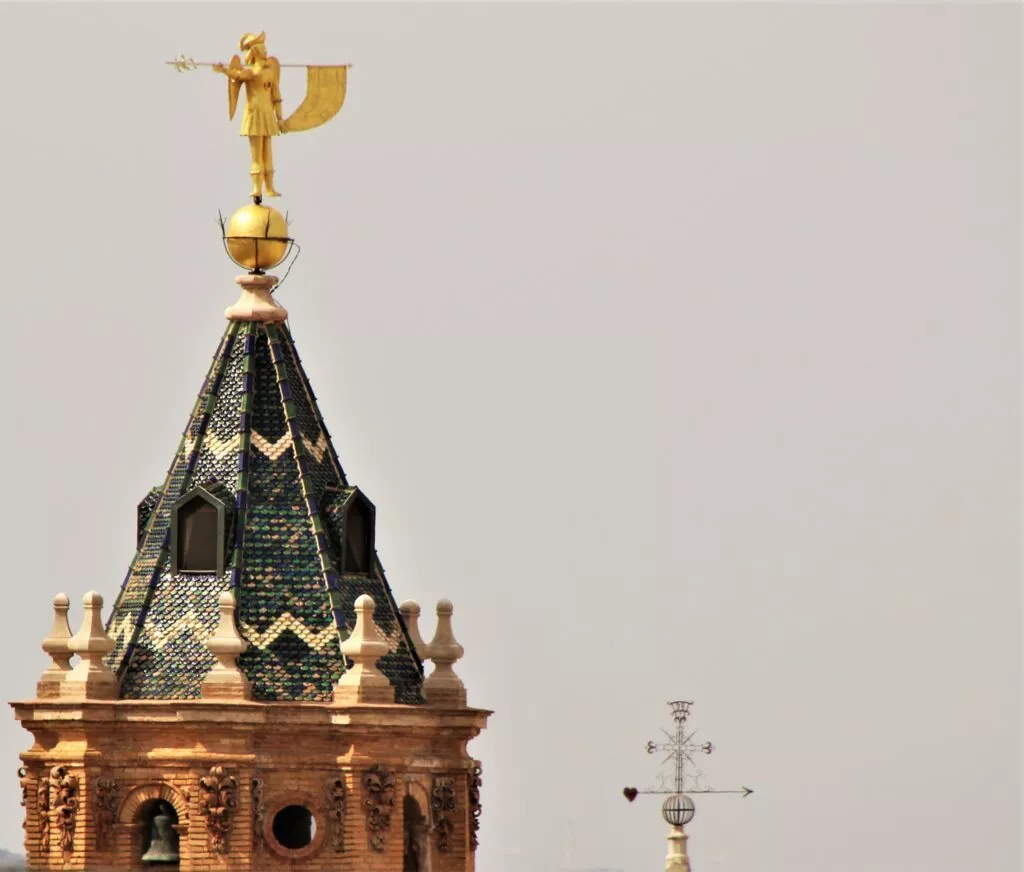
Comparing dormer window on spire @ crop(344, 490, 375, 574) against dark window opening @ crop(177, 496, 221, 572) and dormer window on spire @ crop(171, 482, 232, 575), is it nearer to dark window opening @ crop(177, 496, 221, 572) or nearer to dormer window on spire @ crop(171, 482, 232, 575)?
dormer window on spire @ crop(171, 482, 232, 575)

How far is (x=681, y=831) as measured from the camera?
137250mm

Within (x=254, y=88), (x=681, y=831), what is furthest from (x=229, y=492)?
(x=681, y=831)

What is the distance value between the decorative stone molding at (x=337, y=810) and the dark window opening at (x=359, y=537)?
201 inches

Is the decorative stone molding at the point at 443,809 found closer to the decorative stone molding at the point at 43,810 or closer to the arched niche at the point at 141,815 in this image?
the arched niche at the point at 141,815

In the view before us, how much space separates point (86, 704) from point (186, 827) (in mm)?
3385

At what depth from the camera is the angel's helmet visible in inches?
4405

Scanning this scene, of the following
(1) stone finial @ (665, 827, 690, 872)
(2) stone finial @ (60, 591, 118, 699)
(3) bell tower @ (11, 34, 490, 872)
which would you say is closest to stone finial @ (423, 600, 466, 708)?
(3) bell tower @ (11, 34, 490, 872)

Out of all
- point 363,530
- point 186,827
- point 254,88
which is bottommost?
point 186,827

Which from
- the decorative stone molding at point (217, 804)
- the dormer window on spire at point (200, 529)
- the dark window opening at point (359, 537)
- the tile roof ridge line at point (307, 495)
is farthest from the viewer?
the dark window opening at point (359, 537)

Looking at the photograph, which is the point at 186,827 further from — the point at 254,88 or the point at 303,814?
the point at 254,88

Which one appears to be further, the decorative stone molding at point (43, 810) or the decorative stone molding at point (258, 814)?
the decorative stone molding at point (43, 810)

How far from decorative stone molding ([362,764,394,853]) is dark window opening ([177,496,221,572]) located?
586cm

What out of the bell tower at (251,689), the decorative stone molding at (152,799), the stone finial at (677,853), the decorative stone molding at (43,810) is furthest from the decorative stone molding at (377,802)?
the stone finial at (677,853)

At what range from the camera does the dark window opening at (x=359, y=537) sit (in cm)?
10969
